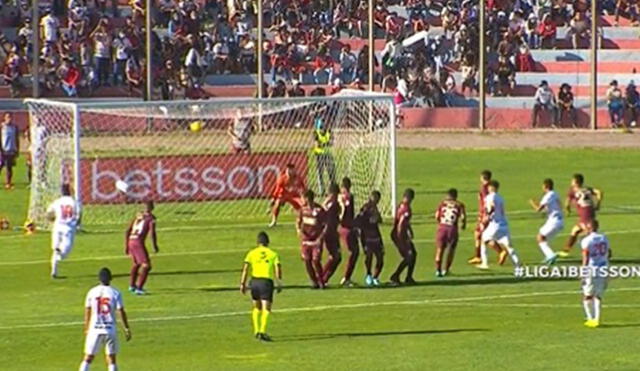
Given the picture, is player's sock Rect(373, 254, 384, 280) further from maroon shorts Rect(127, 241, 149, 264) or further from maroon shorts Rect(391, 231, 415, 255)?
maroon shorts Rect(127, 241, 149, 264)

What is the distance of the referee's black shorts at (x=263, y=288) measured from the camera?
103 ft

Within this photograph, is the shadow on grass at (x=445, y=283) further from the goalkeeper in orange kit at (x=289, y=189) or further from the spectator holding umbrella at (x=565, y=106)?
the spectator holding umbrella at (x=565, y=106)

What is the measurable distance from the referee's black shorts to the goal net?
14202mm

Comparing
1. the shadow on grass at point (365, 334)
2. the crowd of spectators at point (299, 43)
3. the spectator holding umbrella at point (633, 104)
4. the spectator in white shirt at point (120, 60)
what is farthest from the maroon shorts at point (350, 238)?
the spectator in white shirt at point (120, 60)

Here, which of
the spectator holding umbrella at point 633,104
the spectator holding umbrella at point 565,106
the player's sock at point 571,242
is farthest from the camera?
the spectator holding umbrella at point 565,106

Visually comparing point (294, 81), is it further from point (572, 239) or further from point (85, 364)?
point (85, 364)

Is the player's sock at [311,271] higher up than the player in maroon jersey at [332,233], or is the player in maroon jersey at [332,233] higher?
the player in maroon jersey at [332,233]

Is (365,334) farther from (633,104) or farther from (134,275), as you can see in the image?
(633,104)

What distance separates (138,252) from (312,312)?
12.0ft

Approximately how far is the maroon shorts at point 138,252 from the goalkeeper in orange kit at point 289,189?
370 inches

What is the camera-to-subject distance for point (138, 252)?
119 feet

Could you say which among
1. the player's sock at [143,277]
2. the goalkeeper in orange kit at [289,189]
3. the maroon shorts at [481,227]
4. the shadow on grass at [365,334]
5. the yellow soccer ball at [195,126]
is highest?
the yellow soccer ball at [195,126]

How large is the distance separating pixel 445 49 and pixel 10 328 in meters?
41.2

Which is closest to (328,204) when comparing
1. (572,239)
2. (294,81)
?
(572,239)
